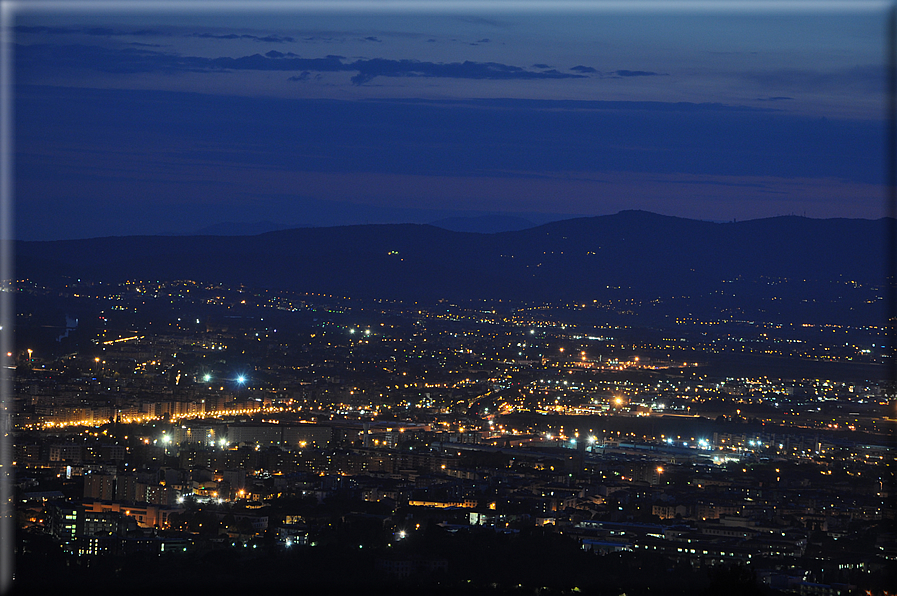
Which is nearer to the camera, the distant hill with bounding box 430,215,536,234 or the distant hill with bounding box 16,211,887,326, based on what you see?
the distant hill with bounding box 16,211,887,326

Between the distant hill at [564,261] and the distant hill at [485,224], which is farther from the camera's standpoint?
the distant hill at [485,224]

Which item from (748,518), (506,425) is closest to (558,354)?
(506,425)

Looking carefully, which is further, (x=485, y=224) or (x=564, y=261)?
(x=485, y=224)

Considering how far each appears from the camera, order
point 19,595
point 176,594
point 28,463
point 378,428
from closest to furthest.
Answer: point 19,595 → point 176,594 → point 28,463 → point 378,428

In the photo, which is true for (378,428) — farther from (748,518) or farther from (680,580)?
(680,580)
